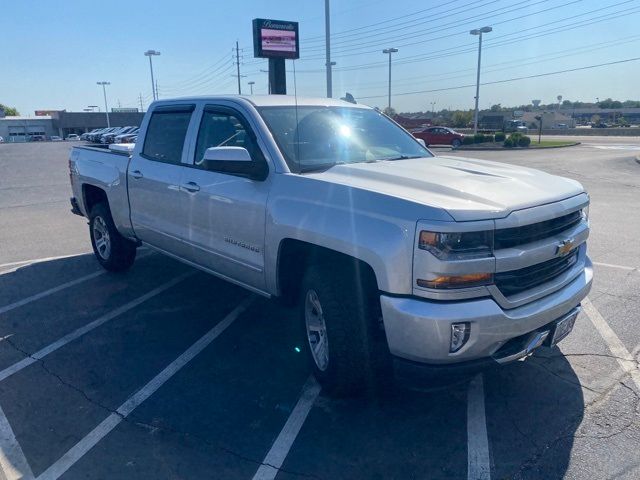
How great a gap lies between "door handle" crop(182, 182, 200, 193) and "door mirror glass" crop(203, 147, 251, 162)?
734 millimetres

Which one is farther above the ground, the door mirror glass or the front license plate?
the door mirror glass

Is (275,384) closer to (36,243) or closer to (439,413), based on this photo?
(439,413)

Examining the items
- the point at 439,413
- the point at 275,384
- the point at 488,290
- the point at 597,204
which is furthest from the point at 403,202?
the point at 597,204

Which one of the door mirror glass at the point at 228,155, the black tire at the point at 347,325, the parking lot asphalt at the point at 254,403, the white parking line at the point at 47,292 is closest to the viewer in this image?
the parking lot asphalt at the point at 254,403

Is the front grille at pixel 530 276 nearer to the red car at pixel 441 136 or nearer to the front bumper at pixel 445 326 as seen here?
the front bumper at pixel 445 326

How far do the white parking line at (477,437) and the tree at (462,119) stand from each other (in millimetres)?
77543

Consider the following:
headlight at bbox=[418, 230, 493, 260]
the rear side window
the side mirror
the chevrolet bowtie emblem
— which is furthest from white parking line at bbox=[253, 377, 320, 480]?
the rear side window

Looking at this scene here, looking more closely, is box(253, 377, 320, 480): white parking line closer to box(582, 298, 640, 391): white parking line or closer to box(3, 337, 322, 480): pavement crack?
box(3, 337, 322, 480): pavement crack

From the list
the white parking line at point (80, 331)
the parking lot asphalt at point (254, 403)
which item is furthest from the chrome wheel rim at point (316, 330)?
the white parking line at point (80, 331)

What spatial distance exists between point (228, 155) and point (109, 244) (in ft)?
10.5

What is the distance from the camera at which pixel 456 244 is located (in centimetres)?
302

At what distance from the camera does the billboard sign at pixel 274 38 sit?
25828 millimetres

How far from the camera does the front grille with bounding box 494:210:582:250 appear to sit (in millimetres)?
3127

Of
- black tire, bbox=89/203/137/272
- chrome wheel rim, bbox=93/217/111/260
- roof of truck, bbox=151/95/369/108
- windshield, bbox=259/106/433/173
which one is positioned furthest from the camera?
chrome wheel rim, bbox=93/217/111/260
